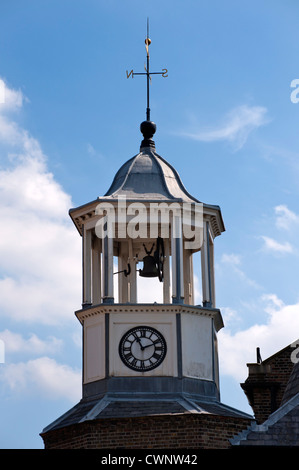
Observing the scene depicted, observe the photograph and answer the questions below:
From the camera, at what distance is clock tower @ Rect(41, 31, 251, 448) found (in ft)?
133

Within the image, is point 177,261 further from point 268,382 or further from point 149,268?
point 268,382

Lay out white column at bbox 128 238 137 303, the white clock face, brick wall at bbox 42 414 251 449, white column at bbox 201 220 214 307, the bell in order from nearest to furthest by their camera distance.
Result: brick wall at bbox 42 414 251 449 → the white clock face → white column at bbox 201 220 214 307 → the bell → white column at bbox 128 238 137 303

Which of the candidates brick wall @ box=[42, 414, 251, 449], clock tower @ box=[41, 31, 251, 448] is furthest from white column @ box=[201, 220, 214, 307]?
brick wall @ box=[42, 414, 251, 449]

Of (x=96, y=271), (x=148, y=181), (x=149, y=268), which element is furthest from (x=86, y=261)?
(x=148, y=181)

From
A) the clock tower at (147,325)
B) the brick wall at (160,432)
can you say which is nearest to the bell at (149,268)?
the clock tower at (147,325)

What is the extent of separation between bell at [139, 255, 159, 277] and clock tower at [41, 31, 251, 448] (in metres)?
0.03

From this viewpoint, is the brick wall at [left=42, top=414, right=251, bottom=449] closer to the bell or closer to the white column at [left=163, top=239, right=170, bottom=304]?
the white column at [left=163, top=239, right=170, bottom=304]

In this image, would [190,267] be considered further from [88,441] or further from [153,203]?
[88,441]

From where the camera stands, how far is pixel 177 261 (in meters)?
43.7

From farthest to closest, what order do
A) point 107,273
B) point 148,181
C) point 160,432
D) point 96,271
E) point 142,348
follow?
point 96,271
point 148,181
point 107,273
point 142,348
point 160,432

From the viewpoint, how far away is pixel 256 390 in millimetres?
46000

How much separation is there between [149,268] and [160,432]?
624cm

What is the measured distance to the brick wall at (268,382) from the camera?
4588 centimetres
